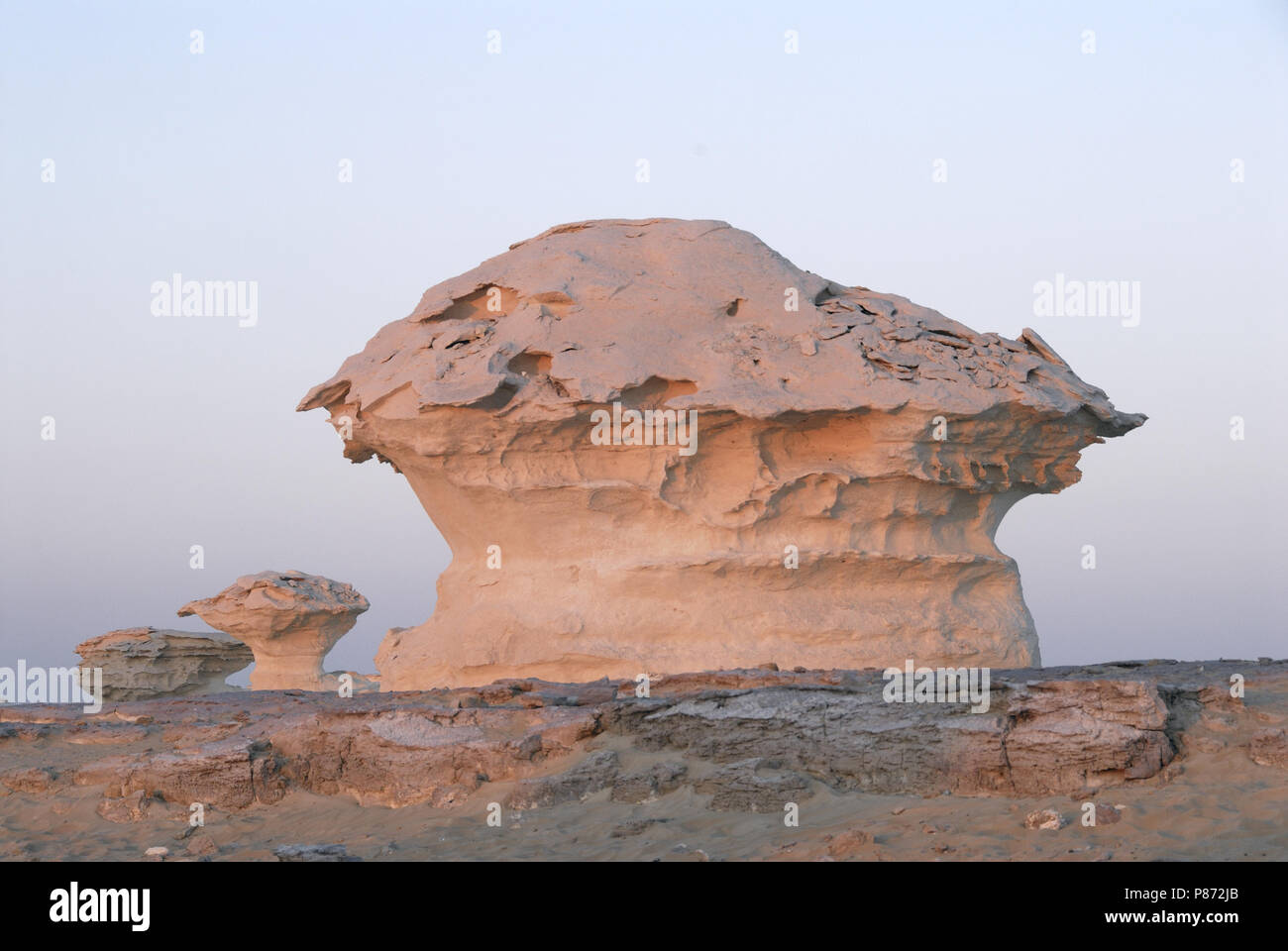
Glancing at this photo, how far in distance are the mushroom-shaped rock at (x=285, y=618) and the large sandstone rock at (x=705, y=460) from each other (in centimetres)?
863

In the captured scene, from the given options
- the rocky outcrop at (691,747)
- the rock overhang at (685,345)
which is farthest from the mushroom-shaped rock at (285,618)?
the rocky outcrop at (691,747)

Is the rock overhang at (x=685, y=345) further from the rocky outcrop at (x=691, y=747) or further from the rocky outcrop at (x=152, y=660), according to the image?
the rocky outcrop at (x=152, y=660)

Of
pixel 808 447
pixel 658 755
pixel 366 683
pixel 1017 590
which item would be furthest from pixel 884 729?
pixel 366 683

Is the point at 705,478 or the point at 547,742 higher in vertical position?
the point at 705,478

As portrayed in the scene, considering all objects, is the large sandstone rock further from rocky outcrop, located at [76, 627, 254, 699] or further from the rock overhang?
rocky outcrop, located at [76, 627, 254, 699]

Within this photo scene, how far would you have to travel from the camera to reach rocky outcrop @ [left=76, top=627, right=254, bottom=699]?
858 inches

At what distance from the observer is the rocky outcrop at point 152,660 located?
21.8m

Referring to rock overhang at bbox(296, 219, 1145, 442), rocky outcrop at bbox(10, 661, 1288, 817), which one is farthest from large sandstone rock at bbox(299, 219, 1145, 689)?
rocky outcrop at bbox(10, 661, 1288, 817)

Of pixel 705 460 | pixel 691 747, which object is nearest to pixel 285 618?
pixel 705 460

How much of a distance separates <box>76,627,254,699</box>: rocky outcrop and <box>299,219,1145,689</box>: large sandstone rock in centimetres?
988

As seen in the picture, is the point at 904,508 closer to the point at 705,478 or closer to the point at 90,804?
the point at 705,478
